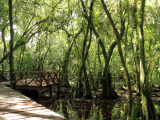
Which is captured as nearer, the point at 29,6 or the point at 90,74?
the point at 29,6

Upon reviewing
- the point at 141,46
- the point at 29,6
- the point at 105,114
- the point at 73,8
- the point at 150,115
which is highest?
the point at 29,6

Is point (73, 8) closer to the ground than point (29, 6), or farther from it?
closer to the ground

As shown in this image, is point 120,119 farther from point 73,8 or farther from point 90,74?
point 73,8

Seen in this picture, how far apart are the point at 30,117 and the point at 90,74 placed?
7.27 m

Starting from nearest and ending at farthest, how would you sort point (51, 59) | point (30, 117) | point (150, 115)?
1. point (30, 117)
2. point (150, 115)
3. point (51, 59)

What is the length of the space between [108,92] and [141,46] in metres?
4.65

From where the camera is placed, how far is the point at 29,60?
50.8 ft

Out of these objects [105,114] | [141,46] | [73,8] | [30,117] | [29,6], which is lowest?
[105,114]

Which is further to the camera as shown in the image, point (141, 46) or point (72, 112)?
point (72, 112)

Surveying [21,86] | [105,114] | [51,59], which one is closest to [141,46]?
[105,114]

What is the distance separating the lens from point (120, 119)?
508cm

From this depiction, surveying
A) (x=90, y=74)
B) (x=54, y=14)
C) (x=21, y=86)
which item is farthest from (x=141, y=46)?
(x=21, y=86)

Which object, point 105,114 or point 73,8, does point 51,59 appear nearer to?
point 73,8

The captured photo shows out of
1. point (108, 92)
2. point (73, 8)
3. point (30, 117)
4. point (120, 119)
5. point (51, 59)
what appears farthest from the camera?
point (51, 59)
